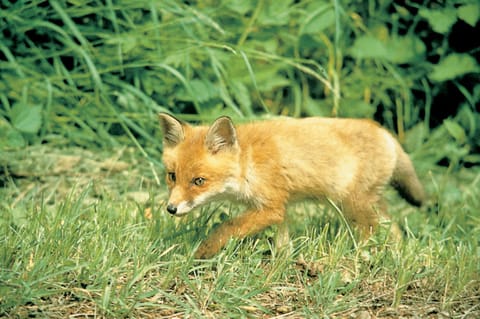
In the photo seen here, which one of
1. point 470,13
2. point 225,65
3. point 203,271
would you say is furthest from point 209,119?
point 470,13

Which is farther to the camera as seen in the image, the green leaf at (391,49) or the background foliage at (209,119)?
the green leaf at (391,49)

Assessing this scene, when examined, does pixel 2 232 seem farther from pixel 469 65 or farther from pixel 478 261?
pixel 469 65

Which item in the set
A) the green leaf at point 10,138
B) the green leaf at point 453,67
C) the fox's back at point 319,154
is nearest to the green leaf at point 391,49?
the green leaf at point 453,67

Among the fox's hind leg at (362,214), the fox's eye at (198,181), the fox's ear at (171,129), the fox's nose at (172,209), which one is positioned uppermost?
the fox's ear at (171,129)

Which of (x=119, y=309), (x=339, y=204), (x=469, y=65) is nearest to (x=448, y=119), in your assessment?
(x=469, y=65)

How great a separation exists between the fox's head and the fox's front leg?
7.8 inches

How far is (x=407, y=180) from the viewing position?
5141 millimetres

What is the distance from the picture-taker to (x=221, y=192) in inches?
171

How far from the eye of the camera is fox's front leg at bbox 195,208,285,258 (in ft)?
13.6

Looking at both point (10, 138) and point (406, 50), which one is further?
point (406, 50)

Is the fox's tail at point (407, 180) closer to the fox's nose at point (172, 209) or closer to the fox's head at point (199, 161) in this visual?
the fox's head at point (199, 161)

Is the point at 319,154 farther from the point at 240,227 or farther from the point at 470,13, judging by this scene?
the point at 470,13

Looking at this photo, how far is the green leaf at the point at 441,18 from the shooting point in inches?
254

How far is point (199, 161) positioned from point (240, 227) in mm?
484
